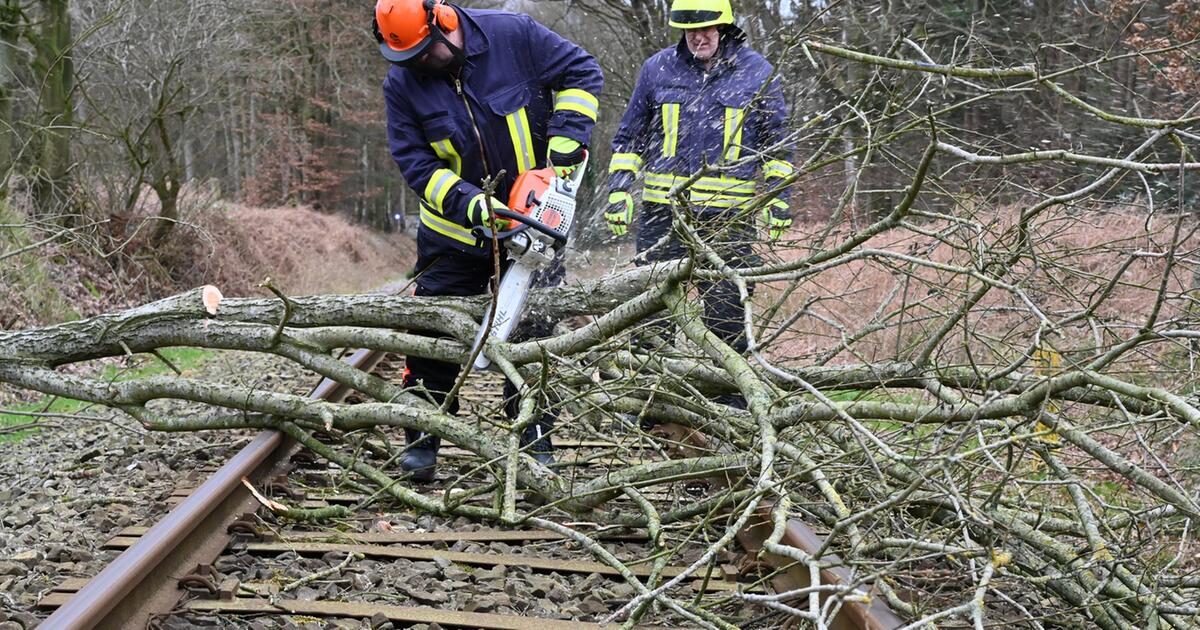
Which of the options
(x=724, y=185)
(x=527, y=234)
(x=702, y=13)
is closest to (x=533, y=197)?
(x=527, y=234)

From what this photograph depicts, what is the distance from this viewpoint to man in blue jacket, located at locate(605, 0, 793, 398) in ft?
17.2

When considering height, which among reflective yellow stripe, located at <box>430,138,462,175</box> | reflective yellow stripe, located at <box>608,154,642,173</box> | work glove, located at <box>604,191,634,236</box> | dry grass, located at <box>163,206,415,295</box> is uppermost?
reflective yellow stripe, located at <box>430,138,462,175</box>

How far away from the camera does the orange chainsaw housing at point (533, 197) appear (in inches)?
171

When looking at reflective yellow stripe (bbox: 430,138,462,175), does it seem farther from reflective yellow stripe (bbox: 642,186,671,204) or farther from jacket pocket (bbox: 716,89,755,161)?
jacket pocket (bbox: 716,89,755,161)

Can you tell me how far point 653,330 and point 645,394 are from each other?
266 mm

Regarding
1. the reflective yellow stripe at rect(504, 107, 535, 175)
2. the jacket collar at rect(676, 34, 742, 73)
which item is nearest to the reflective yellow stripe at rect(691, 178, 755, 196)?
the jacket collar at rect(676, 34, 742, 73)

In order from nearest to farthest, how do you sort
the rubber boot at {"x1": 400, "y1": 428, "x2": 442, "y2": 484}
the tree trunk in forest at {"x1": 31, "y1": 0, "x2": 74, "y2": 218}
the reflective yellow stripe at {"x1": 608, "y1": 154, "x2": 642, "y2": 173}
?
the rubber boot at {"x1": 400, "y1": 428, "x2": 442, "y2": 484} < the reflective yellow stripe at {"x1": 608, "y1": 154, "x2": 642, "y2": 173} < the tree trunk in forest at {"x1": 31, "y1": 0, "x2": 74, "y2": 218}

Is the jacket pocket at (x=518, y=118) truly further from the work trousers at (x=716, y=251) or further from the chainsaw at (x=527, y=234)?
the work trousers at (x=716, y=251)

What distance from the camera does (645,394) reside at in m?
4.20

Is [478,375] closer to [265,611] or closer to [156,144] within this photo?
[265,611]

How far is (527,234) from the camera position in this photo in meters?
4.32

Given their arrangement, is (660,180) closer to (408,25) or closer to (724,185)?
(724,185)

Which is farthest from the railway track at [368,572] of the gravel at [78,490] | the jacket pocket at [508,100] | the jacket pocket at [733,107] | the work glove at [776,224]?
the jacket pocket at [733,107]

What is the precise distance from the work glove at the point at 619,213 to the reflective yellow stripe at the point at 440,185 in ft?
3.97
